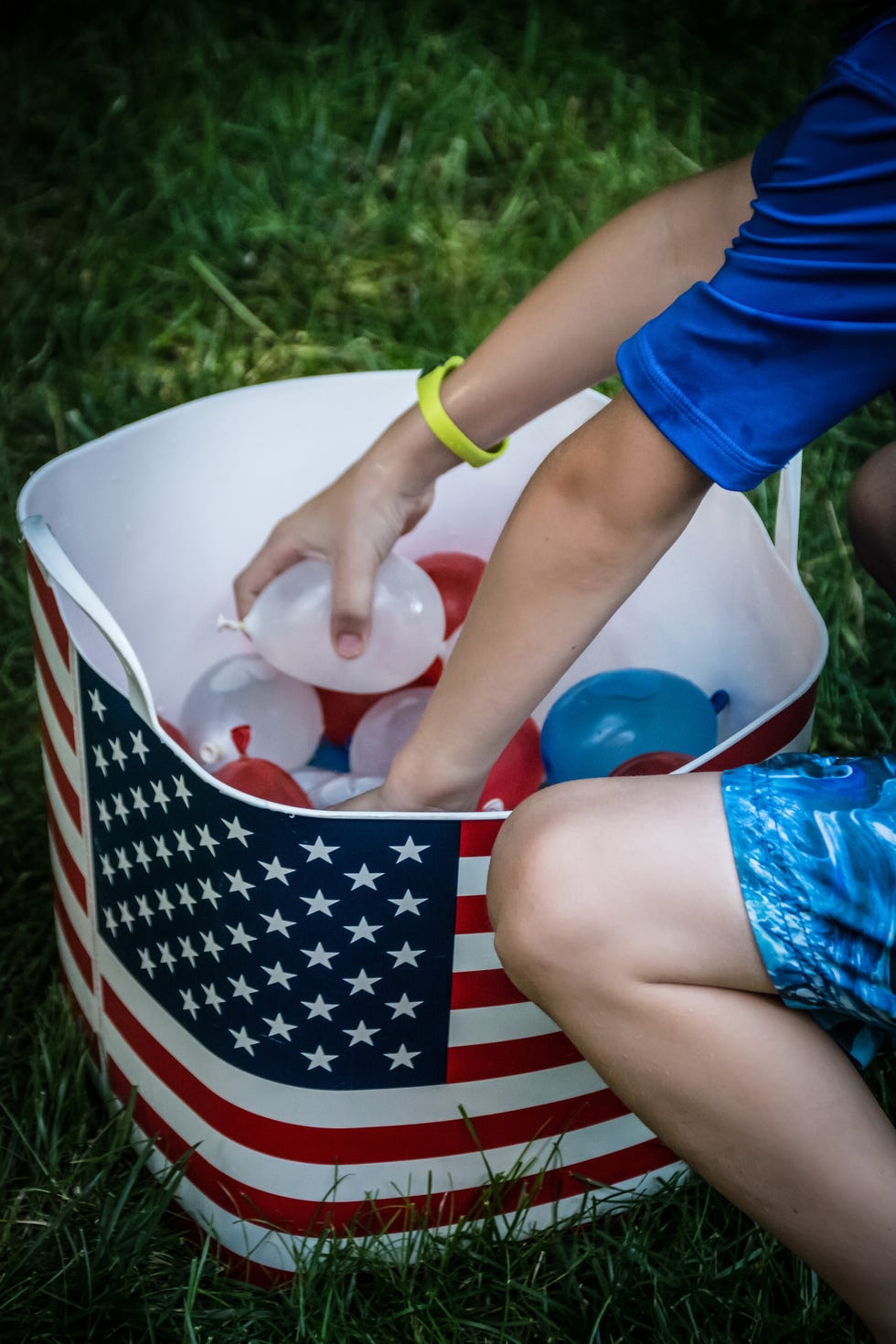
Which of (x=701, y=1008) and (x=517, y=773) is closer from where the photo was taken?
(x=701, y=1008)

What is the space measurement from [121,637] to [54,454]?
875mm

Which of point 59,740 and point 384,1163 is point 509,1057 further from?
point 59,740

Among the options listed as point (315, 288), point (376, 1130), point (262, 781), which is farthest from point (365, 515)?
point (315, 288)

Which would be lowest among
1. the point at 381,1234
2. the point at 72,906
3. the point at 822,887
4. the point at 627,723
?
the point at 381,1234

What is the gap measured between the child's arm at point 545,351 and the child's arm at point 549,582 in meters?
0.23

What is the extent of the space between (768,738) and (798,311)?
26 cm

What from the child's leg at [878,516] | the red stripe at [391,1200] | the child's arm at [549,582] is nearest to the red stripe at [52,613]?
the child's arm at [549,582]

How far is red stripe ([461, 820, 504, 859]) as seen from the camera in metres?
0.77

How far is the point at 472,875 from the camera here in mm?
789

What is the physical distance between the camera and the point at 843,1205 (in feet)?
2.44

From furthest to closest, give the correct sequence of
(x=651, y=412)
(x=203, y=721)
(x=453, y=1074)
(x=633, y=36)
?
1. (x=633, y=36)
2. (x=203, y=721)
3. (x=453, y=1074)
4. (x=651, y=412)

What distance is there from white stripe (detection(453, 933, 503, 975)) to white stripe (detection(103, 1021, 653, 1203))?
0.40ft

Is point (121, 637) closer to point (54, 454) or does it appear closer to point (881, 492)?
point (881, 492)

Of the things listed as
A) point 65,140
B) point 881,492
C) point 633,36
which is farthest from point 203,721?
point 633,36
